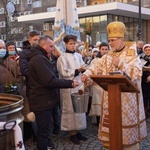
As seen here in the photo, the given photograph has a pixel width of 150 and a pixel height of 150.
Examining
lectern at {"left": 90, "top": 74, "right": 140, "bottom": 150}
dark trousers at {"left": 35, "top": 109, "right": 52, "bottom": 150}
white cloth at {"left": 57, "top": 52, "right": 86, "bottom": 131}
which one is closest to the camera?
lectern at {"left": 90, "top": 74, "right": 140, "bottom": 150}

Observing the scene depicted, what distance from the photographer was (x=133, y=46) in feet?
13.2

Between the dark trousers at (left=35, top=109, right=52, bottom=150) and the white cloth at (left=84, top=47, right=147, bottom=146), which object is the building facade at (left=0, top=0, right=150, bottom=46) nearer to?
the white cloth at (left=84, top=47, right=147, bottom=146)

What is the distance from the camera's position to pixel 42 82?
3990 millimetres

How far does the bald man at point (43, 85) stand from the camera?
396 centimetres

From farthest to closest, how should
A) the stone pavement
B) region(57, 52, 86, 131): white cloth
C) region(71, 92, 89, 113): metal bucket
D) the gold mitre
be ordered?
region(57, 52, 86, 131): white cloth, the stone pavement, region(71, 92, 89, 113): metal bucket, the gold mitre

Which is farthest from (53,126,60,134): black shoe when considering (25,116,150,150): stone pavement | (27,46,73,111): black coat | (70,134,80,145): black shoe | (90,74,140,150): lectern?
(90,74,140,150): lectern

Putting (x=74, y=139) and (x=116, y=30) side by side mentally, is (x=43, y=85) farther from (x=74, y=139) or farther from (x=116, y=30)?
A: (x=74, y=139)

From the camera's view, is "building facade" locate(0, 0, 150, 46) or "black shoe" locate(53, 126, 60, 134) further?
"building facade" locate(0, 0, 150, 46)

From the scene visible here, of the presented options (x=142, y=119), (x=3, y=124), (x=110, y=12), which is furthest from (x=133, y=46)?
(x=110, y=12)

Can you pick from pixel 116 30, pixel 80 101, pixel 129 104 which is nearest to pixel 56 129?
pixel 80 101

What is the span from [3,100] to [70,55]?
2.18 meters

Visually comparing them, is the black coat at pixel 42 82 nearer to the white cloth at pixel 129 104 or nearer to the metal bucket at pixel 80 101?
the metal bucket at pixel 80 101

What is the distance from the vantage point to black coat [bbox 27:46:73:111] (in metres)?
3.95

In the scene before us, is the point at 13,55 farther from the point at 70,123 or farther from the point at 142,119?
the point at 142,119
